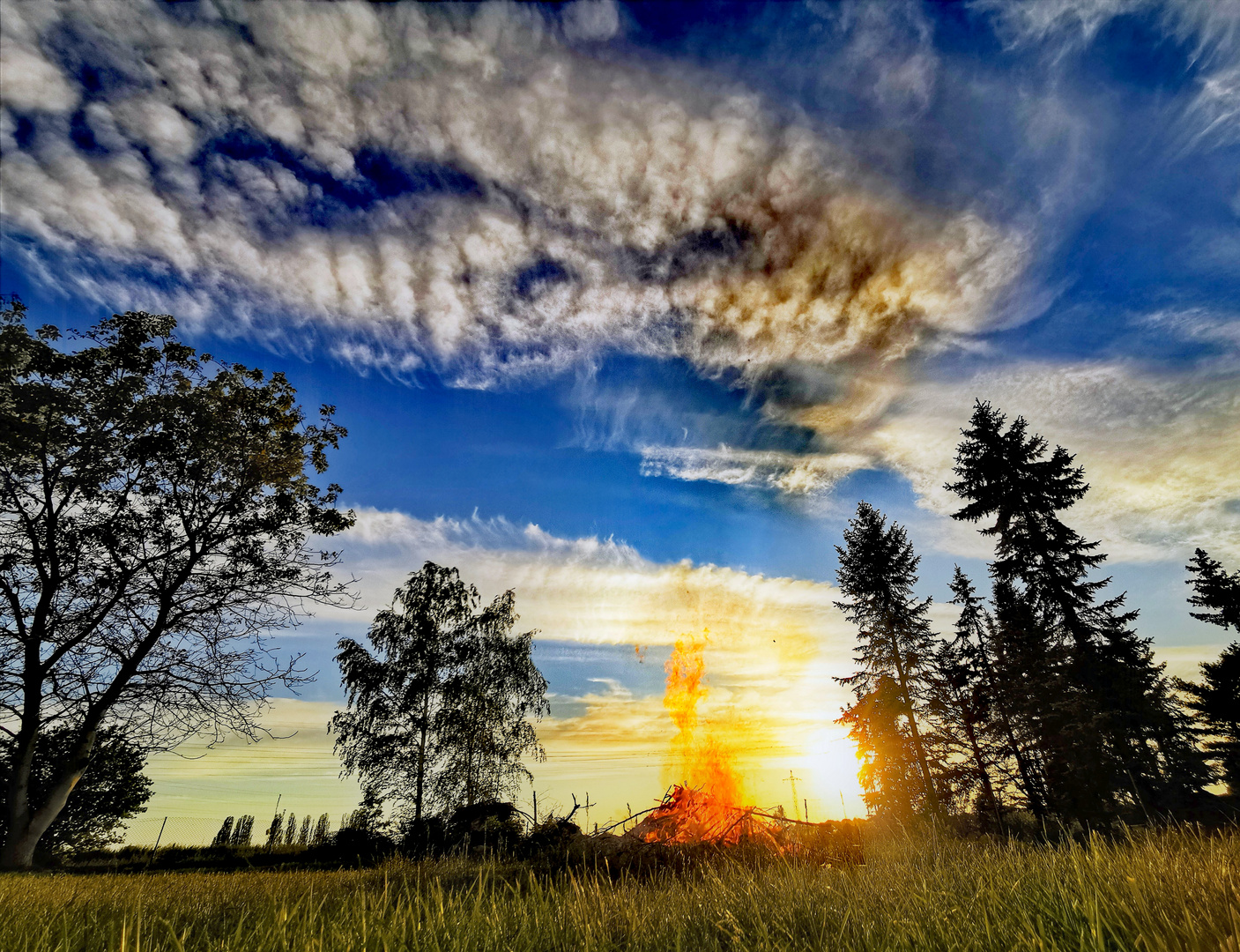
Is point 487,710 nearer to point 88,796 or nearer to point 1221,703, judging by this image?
point 88,796

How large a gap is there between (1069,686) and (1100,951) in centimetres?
2480

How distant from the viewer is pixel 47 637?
44.8ft

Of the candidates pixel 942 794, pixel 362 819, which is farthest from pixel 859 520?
pixel 362 819

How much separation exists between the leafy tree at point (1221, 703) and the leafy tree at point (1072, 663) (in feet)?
28.9

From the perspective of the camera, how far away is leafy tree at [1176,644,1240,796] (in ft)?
91.5

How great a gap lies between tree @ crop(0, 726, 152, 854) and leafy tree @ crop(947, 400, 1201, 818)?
3274 cm

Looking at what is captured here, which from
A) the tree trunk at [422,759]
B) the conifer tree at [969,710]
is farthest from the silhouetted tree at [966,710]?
the tree trunk at [422,759]

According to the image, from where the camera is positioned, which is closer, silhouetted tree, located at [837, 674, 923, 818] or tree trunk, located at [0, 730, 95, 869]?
tree trunk, located at [0, 730, 95, 869]

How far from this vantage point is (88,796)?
83.7ft

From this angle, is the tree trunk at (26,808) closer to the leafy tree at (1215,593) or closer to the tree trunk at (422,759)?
the tree trunk at (422,759)

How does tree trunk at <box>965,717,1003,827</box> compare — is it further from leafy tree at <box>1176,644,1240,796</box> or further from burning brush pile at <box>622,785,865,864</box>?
burning brush pile at <box>622,785,865,864</box>

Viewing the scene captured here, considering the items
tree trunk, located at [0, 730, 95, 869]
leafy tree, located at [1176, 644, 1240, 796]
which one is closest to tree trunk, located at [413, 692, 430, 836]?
tree trunk, located at [0, 730, 95, 869]

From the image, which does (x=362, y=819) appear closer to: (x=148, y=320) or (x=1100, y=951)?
(x=148, y=320)

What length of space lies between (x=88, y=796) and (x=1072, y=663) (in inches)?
1682
